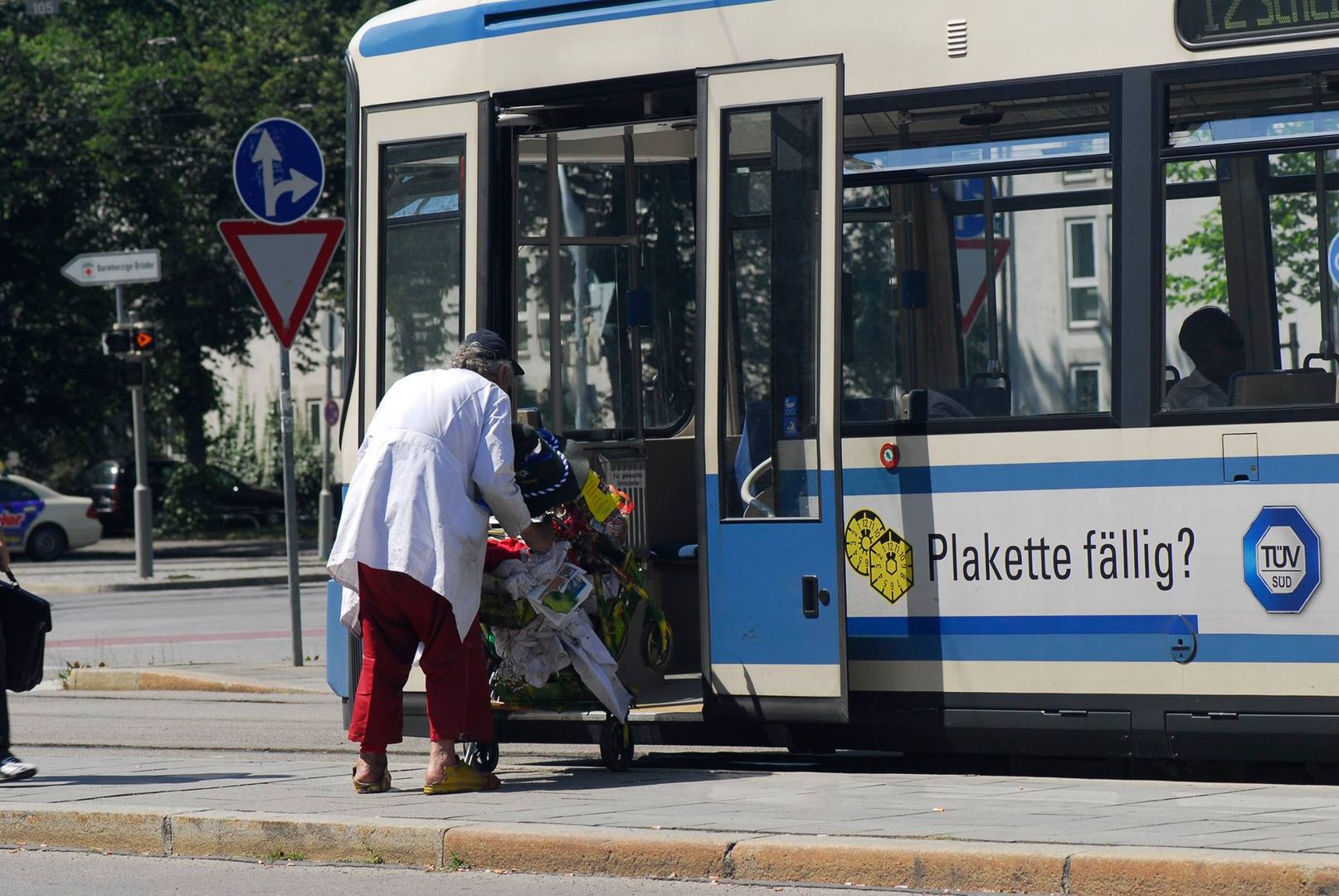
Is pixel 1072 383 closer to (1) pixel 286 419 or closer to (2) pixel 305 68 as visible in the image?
(1) pixel 286 419

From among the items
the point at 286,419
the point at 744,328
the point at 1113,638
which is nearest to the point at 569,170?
the point at 744,328

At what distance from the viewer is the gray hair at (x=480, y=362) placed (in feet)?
24.4

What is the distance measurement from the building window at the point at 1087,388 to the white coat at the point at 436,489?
2.07 meters

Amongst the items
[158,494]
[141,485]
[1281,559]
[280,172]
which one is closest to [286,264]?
[280,172]

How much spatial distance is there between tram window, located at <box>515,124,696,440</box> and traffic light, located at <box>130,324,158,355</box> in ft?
49.5

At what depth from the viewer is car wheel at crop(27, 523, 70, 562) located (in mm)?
34188

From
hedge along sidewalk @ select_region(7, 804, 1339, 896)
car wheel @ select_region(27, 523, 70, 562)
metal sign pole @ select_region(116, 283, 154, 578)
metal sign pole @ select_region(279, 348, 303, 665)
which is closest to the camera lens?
hedge along sidewalk @ select_region(7, 804, 1339, 896)

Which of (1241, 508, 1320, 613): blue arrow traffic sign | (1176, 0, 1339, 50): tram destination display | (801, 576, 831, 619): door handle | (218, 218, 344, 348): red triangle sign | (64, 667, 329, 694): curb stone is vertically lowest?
(64, 667, 329, 694): curb stone

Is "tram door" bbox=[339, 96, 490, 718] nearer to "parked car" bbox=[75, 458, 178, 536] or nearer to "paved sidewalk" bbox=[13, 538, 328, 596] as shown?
"paved sidewalk" bbox=[13, 538, 328, 596]

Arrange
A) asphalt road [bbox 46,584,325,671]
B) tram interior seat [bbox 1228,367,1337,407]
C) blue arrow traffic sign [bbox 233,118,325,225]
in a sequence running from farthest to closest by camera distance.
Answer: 1. asphalt road [bbox 46,584,325,671]
2. blue arrow traffic sign [bbox 233,118,325,225]
3. tram interior seat [bbox 1228,367,1337,407]

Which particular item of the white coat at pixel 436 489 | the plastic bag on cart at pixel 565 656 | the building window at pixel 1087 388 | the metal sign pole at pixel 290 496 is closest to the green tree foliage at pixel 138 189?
the metal sign pole at pixel 290 496

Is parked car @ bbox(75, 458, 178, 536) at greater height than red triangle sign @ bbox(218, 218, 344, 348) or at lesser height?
lesser

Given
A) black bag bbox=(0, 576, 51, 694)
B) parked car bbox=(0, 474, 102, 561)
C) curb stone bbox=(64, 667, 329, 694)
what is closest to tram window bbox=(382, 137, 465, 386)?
black bag bbox=(0, 576, 51, 694)

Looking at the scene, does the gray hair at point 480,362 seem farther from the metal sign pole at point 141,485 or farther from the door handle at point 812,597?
the metal sign pole at point 141,485
